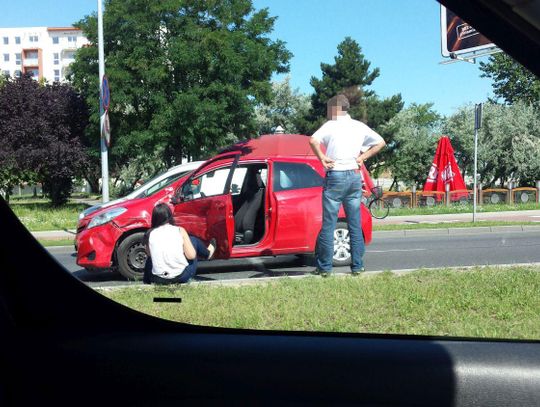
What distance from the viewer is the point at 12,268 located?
154 cm

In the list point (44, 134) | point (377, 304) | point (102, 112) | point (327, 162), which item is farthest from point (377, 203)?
point (44, 134)

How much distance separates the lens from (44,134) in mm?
1711

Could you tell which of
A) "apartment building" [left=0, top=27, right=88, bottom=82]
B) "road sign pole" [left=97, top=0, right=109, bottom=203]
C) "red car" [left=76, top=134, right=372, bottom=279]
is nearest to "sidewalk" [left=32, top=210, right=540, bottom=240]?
"red car" [left=76, top=134, right=372, bottom=279]

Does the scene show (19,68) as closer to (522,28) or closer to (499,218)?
(522,28)

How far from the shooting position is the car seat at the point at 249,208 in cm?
224

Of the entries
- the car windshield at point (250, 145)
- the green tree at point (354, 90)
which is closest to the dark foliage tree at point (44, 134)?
the car windshield at point (250, 145)

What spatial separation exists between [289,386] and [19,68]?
3.72 feet

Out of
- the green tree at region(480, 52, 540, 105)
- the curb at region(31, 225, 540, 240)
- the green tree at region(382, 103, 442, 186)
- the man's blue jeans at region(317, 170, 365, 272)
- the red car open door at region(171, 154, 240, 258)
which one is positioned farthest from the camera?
the man's blue jeans at region(317, 170, 365, 272)

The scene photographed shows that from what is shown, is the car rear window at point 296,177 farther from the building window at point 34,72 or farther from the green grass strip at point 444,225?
the building window at point 34,72

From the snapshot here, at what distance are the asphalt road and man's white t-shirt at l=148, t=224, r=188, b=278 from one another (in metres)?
0.09

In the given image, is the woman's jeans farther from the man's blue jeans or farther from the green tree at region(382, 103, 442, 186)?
the green tree at region(382, 103, 442, 186)

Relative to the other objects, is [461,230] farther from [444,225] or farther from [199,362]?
[199,362]

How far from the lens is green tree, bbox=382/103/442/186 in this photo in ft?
4.99

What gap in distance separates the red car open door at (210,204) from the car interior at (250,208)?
0.04 metres
